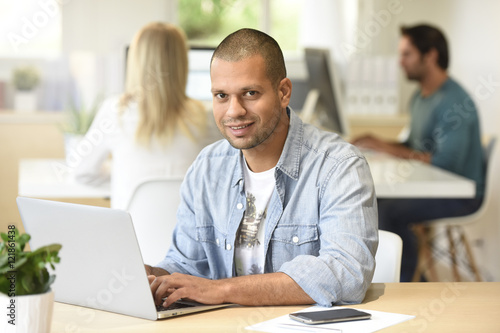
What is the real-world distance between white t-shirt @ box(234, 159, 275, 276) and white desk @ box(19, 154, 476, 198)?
1113 millimetres

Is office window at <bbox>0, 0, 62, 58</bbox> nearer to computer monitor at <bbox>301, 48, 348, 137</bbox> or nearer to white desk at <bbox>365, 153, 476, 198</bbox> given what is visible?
computer monitor at <bbox>301, 48, 348, 137</bbox>

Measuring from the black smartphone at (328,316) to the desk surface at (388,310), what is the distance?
56 millimetres

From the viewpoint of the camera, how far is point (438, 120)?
11.5 feet

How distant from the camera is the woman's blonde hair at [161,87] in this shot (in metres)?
2.39

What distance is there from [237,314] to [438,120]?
2533mm

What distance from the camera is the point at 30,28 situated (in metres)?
4.61

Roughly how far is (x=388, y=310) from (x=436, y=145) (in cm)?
234

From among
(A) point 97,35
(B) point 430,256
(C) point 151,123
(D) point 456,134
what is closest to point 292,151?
(C) point 151,123

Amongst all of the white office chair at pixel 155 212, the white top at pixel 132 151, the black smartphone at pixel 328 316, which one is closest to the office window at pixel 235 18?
the white top at pixel 132 151

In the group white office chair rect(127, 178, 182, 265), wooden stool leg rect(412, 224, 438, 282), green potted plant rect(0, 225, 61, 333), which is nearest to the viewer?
green potted plant rect(0, 225, 61, 333)

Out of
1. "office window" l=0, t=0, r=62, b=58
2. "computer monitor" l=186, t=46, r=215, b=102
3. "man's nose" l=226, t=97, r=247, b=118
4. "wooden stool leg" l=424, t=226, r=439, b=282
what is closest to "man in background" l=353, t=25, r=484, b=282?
"wooden stool leg" l=424, t=226, r=439, b=282

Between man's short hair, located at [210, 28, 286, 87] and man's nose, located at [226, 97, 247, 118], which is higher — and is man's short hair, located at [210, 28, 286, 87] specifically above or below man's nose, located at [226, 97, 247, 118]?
above

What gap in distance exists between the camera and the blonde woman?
2398mm

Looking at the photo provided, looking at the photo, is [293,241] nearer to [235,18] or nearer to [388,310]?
[388,310]
